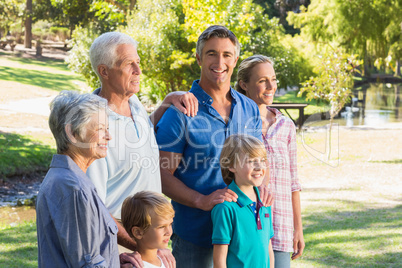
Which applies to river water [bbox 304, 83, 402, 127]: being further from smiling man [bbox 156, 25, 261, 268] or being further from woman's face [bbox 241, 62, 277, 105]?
smiling man [bbox 156, 25, 261, 268]

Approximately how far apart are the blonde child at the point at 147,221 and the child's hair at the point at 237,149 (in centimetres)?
41

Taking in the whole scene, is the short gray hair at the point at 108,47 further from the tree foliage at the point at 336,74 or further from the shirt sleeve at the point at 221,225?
the tree foliage at the point at 336,74

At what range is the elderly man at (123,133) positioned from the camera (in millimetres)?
2188

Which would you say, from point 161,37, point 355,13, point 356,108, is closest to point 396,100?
point 356,108

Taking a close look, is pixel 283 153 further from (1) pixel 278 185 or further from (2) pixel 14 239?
(2) pixel 14 239

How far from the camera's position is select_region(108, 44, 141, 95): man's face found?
2285 mm

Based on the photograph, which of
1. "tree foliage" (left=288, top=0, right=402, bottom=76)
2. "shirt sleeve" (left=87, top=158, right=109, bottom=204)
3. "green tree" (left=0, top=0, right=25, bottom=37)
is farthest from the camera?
"green tree" (left=0, top=0, right=25, bottom=37)

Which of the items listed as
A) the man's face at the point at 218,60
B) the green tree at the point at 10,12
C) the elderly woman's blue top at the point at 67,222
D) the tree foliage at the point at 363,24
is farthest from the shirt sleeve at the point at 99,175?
the green tree at the point at 10,12

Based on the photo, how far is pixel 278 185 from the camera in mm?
2750

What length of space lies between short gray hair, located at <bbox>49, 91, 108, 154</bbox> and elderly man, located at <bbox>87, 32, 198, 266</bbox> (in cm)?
33

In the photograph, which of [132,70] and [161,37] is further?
[161,37]

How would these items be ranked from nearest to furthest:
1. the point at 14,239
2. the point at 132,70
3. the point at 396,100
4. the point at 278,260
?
the point at 132,70 < the point at 278,260 < the point at 14,239 < the point at 396,100

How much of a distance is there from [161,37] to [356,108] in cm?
1320

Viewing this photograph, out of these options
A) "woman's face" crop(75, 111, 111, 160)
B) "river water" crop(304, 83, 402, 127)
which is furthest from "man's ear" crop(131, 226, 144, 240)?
"river water" crop(304, 83, 402, 127)
